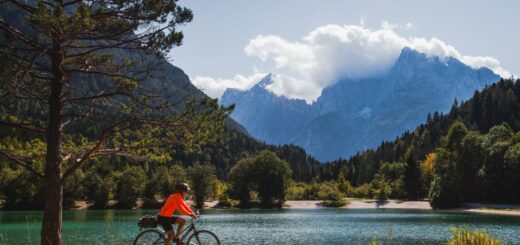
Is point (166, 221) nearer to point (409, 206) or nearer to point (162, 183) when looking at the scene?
point (409, 206)

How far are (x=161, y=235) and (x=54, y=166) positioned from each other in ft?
11.1

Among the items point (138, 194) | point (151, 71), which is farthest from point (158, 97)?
point (138, 194)

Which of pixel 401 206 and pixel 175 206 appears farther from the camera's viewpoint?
pixel 401 206

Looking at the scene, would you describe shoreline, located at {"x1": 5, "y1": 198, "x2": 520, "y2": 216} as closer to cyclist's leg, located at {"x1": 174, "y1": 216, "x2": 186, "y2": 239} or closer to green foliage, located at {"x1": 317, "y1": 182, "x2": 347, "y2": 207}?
green foliage, located at {"x1": 317, "y1": 182, "x2": 347, "y2": 207}

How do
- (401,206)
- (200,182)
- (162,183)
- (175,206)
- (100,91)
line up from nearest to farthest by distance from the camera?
(175,206)
(100,91)
(401,206)
(200,182)
(162,183)

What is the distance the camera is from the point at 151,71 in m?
14.7

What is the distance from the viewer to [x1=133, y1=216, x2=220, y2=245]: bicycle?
45.6 ft

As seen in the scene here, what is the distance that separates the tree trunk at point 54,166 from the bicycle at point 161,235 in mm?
2146

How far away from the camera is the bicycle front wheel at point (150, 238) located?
14055 millimetres

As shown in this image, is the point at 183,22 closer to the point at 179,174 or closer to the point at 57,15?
the point at 57,15

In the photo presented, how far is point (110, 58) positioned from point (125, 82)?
1.28 metres

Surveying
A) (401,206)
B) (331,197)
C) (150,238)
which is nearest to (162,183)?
(331,197)

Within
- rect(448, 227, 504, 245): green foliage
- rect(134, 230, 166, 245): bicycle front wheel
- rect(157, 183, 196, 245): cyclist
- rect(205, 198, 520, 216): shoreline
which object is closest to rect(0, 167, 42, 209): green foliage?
rect(205, 198, 520, 216): shoreline

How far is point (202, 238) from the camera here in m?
14.3
